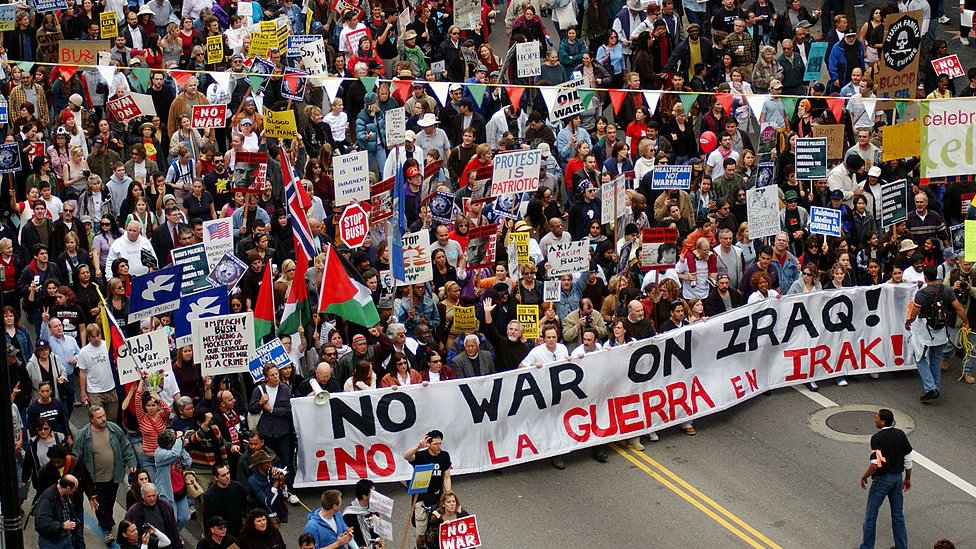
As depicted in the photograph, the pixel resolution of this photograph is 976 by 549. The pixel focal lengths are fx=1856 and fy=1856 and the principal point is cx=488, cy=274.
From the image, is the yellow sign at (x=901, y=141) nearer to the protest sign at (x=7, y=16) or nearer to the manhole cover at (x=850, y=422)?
the manhole cover at (x=850, y=422)

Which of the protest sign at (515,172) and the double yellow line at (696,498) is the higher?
the protest sign at (515,172)

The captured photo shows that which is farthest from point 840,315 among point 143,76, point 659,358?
point 143,76

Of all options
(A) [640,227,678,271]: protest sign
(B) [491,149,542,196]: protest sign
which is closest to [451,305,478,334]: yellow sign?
(A) [640,227,678,271]: protest sign

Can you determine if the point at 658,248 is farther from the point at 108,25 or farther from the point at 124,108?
the point at 108,25

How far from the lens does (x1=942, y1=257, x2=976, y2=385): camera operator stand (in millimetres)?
23469

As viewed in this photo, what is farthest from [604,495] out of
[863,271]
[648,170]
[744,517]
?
[648,170]

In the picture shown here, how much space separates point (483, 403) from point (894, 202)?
7.60 metres

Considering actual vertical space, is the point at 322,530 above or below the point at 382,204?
below

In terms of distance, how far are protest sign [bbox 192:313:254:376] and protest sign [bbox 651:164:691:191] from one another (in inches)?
304

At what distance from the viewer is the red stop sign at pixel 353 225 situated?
22.7 metres

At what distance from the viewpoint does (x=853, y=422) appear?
73.5 ft

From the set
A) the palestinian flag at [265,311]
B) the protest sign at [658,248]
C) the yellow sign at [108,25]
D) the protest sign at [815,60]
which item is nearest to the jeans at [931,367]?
the protest sign at [658,248]

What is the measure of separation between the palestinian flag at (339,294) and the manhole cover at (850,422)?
5.60 m

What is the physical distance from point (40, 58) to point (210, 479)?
509 inches
